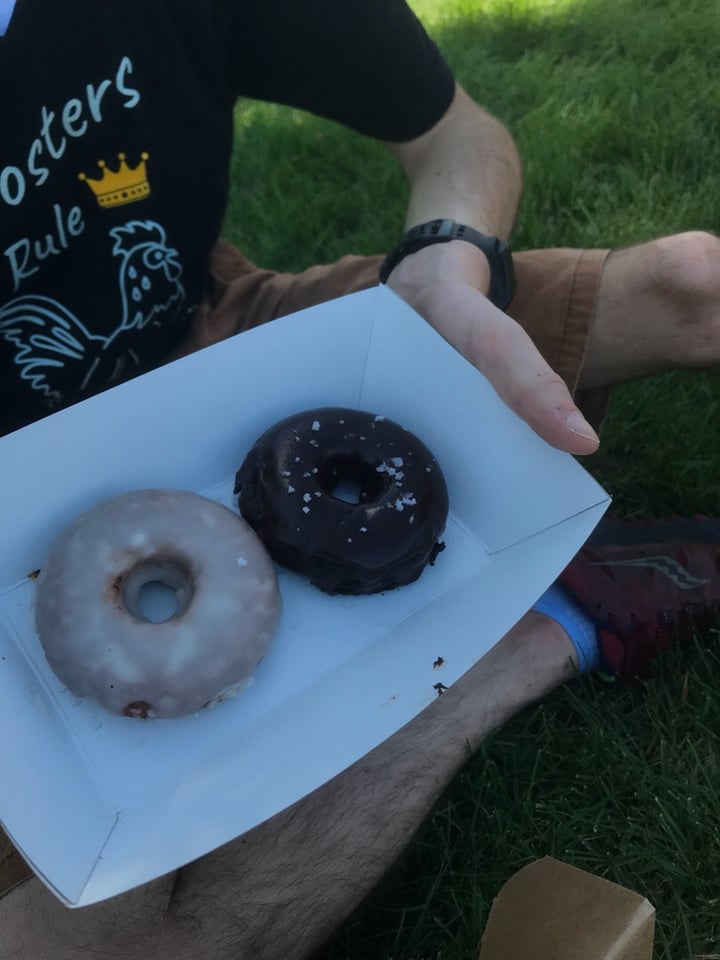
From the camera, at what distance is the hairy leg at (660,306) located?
1.52 m

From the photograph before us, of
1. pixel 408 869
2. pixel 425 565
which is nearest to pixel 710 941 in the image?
pixel 408 869

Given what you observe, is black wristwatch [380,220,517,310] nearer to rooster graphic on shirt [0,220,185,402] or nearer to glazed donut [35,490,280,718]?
rooster graphic on shirt [0,220,185,402]

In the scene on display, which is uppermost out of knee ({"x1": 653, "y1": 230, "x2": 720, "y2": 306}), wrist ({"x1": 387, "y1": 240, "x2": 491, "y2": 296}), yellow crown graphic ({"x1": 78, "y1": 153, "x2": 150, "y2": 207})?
yellow crown graphic ({"x1": 78, "y1": 153, "x2": 150, "y2": 207})

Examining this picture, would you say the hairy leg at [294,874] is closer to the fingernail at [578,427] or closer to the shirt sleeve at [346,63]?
the fingernail at [578,427]

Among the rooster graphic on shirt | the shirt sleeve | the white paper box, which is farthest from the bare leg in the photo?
the rooster graphic on shirt

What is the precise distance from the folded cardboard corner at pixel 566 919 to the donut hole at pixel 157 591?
55cm

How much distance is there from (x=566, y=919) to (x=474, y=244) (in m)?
1.11

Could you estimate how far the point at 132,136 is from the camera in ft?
4.50

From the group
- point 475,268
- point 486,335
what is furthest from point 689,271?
point 486,335

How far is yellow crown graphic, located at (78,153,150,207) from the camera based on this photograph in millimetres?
1358

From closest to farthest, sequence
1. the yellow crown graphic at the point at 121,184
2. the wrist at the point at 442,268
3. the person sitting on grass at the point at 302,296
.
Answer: the person sitting on grass at the point at 302,296
the yellow crown graphic at the point at 121,184
the wrist at the point at 442,268

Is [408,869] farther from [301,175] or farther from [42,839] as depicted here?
[301,175]

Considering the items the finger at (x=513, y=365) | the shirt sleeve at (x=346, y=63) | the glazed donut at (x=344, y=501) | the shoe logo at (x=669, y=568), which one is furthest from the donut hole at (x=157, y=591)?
the shirt sleeve at (x=346, y=63)

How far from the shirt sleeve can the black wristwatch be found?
0.93 ft
